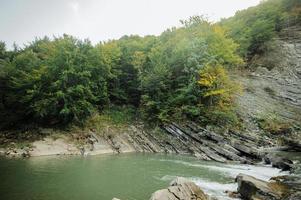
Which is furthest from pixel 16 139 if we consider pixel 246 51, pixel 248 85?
pixel 246 51

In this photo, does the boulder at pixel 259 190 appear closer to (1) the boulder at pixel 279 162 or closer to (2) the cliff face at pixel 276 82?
(1) the boulder at pixel 279 162

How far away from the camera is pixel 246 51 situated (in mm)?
60969

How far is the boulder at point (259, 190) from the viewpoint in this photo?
57.9 feet

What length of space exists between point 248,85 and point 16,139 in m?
36.6

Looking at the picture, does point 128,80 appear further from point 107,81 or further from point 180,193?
point 180,193

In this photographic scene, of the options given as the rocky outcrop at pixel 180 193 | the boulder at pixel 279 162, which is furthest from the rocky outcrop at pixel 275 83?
the rocky outcrop at pixel 180 193

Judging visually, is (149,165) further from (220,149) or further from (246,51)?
(246,51)

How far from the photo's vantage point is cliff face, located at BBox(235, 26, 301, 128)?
45.9 m

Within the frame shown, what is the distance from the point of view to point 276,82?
5178 cm

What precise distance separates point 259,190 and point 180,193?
15.9 feet

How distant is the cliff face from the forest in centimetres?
305

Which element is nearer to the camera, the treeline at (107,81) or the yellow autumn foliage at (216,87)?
the treeline at (107,81)

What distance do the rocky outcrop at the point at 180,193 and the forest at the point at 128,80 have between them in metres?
26.1

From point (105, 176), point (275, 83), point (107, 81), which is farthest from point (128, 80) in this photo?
point (105, 176)
